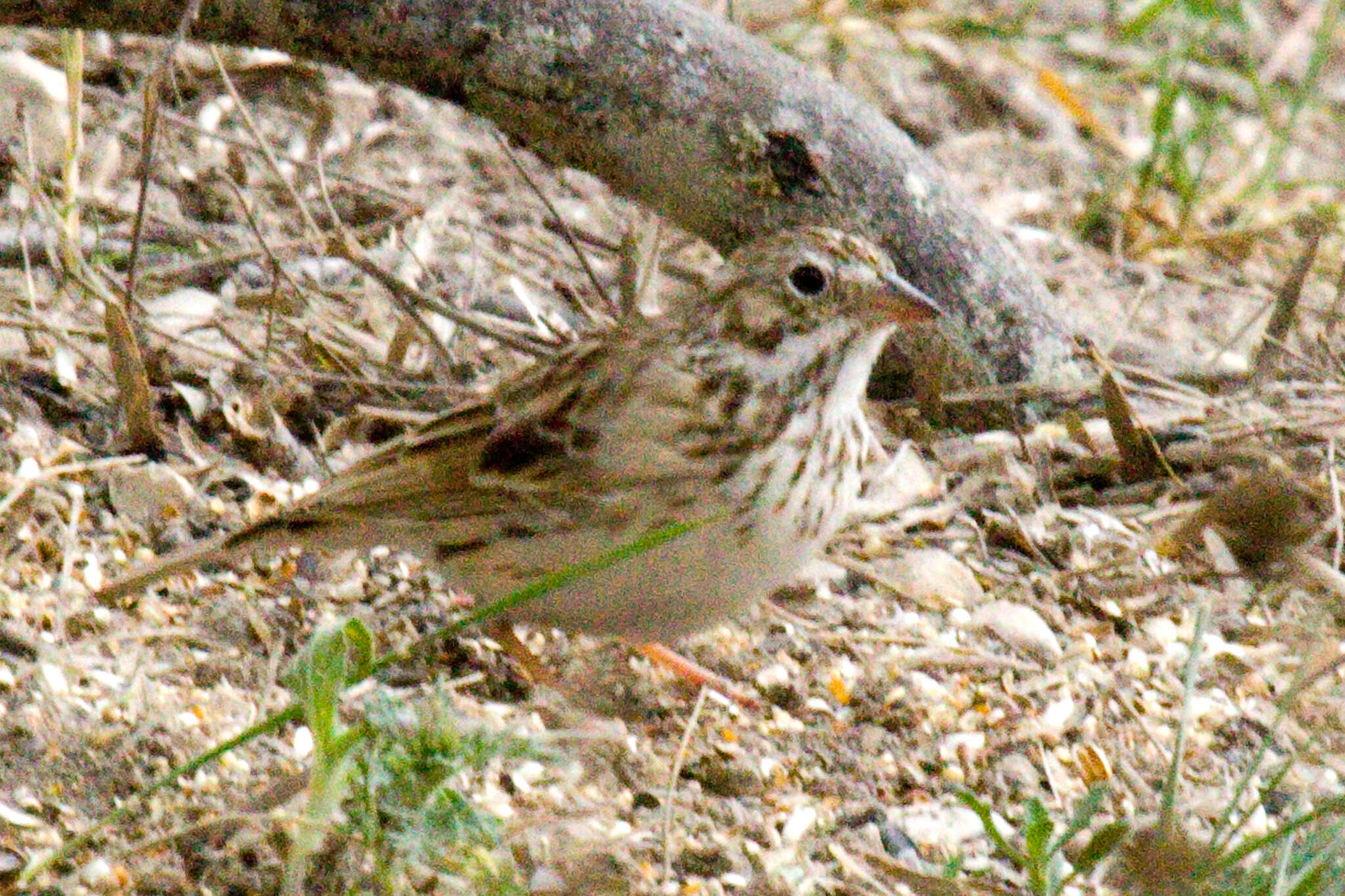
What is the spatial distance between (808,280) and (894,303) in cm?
16

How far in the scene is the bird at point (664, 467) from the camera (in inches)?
133

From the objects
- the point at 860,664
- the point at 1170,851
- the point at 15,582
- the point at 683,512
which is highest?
the point at 1170,851

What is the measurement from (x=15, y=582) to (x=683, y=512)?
48.9 inches

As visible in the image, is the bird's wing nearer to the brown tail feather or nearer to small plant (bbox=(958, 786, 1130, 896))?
the brown tail feather

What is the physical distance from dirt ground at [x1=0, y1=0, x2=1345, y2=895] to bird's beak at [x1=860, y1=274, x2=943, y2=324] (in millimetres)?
618

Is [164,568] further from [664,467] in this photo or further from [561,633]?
[664,467]

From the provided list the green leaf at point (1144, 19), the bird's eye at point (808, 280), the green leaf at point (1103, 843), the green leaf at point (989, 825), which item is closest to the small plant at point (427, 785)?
the green leaf at point (989, 825)

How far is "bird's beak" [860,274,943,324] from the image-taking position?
11.5 feet

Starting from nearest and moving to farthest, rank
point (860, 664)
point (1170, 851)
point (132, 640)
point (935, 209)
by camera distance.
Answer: point (1170, 851) < point (132, 640) < point (860, 664) < point (935, 209)

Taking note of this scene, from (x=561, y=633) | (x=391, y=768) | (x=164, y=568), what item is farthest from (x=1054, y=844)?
(x=164, y=568)

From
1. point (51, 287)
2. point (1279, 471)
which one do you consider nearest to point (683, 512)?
point (1279, 471)

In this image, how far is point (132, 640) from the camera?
11.8ft

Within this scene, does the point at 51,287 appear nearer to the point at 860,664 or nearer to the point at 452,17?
the point at 452,17

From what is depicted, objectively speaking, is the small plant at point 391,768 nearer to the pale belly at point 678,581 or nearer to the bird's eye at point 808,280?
the pale belly at point 678,581
